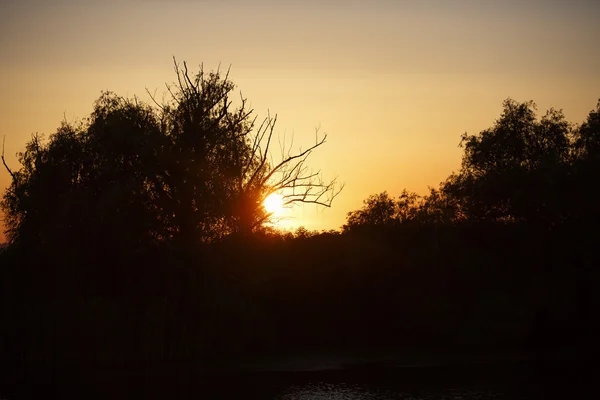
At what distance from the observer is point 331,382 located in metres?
39.2

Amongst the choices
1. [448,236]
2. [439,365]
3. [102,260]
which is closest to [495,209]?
[448,236]

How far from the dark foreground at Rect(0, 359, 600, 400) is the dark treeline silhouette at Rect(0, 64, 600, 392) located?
4.01 m

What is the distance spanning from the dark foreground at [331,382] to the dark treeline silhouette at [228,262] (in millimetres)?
4006

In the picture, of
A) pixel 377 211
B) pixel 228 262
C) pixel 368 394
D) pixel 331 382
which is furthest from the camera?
pixel 377 211

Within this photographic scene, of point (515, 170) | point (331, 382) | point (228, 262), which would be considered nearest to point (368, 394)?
point (331, 382)

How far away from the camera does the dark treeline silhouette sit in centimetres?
4872

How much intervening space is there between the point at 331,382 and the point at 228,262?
18.0 metres

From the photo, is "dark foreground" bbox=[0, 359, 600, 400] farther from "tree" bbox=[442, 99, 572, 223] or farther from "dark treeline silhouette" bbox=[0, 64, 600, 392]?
"tree" bbox=[442, 99, 572, 223]

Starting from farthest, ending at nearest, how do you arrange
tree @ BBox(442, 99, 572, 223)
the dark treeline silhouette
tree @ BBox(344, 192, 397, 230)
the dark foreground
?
tree @ BBox(344, 192, 397, 230) → tree @ BBox(442, 99, 572, 223) → the dark treeline silhouette → the dark foreground

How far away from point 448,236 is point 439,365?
65.4 ft

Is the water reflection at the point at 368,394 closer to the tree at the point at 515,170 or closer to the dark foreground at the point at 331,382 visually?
the dark foreground at the point at 331,382

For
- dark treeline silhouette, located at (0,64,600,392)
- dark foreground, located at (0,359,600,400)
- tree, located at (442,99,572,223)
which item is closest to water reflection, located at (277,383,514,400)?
dark foreground, located at (0,359,600,400)

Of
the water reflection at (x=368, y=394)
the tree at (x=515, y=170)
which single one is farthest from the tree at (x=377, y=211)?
the water reflection at (x=368, y=394)

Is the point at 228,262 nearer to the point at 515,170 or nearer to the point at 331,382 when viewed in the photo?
the point at 331,382
